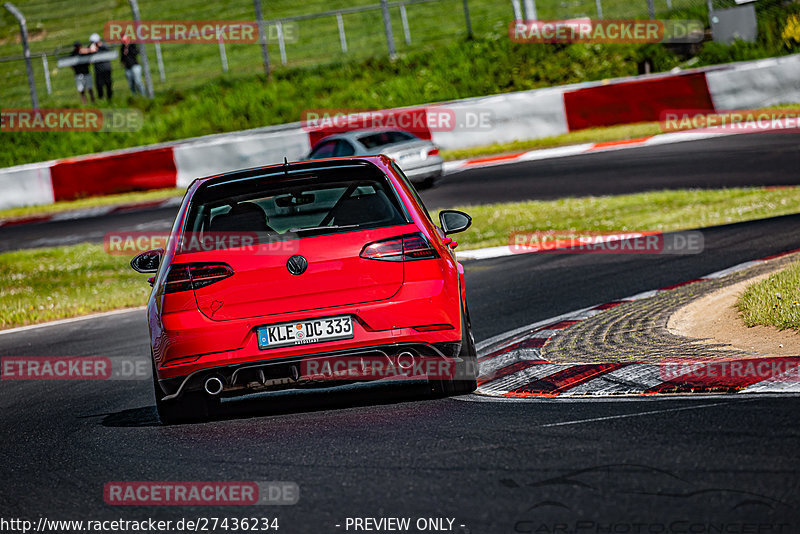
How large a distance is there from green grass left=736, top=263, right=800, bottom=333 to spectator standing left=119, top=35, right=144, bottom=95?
22.6 m

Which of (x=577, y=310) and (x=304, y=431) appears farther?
(x=577, y=310)

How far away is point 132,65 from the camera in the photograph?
2955 centimetres

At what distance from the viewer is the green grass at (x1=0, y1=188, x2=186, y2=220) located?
2493 cm

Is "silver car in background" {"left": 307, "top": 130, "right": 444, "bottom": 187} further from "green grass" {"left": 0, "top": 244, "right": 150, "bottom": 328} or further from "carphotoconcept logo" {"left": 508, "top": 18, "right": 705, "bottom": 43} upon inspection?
"carphotoconcept logo" {"left": 508, "top": 18, "right": 705, "bottom": 43}

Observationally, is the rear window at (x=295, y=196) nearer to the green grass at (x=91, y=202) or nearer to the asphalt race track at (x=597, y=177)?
the asphalt race track at (x=597, y=177)

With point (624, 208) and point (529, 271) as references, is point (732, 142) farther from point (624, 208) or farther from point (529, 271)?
point (529, 271)

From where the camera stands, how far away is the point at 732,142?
20594 mm

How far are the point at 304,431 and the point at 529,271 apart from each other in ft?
21.9

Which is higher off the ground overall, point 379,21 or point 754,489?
point 379,21

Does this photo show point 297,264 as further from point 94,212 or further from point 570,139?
point 94,212

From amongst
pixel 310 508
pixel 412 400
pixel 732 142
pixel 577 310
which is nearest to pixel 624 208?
pixel 732 142

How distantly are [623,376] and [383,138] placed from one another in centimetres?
1624

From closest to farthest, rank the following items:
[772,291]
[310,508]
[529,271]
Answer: [310,508] < [772,291] < [529,271]

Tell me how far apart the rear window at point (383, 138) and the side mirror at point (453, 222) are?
14509 mm
